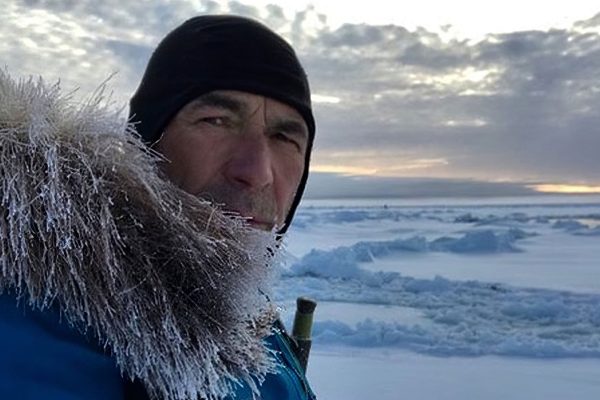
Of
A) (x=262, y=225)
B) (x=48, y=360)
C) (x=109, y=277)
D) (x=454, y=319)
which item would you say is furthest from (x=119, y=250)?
(x=454, y=319)

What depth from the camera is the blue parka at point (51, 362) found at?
71cm

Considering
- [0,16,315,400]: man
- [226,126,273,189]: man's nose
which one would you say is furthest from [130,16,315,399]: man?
[0,16,315,400]: man

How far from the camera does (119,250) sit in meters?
0.78

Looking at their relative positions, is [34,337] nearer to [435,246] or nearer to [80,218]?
[80,218]

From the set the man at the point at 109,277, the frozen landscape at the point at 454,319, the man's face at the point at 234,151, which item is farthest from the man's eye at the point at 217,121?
the frozen landscape at the point at 454,319

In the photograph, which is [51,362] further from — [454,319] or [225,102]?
[454,319]

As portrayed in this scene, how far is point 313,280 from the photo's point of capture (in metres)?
9.16

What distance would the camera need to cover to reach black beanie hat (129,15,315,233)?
133cm

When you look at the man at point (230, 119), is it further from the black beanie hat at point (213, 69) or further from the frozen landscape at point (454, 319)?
the frozen landscape at point (454, 319)

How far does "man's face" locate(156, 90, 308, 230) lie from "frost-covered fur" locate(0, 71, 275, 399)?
0.37 metres

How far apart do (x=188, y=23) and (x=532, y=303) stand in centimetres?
680

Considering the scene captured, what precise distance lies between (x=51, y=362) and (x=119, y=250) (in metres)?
0.15

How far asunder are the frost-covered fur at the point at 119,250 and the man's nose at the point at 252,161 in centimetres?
36

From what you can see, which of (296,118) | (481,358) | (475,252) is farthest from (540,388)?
(475,252)
